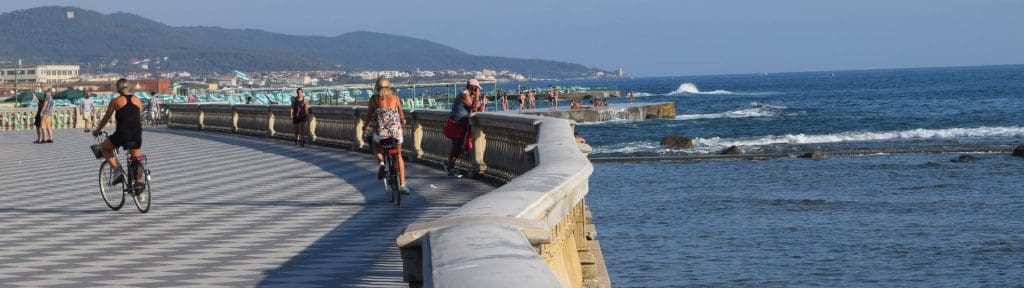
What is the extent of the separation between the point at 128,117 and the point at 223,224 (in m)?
2.75

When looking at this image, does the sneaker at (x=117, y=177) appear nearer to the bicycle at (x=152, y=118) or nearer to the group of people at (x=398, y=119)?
the group of people at (x=398, y=119)

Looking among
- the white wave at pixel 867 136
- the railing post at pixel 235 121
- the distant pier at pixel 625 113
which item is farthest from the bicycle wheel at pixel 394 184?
the distant pier at pixel 625 113

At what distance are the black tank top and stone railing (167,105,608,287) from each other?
12.3 ft

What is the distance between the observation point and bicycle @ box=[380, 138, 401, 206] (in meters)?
15.5

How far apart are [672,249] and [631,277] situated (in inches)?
123

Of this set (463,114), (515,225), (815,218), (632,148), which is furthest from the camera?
(632,148)

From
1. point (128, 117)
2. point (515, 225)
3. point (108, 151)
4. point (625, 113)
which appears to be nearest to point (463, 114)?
point (128, 117)

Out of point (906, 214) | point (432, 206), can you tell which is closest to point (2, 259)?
point (432, 206)

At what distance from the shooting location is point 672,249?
22969mm

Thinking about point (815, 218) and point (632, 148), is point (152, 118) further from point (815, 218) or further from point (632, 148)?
point (815, 218)

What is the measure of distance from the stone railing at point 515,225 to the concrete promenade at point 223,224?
2.34ft

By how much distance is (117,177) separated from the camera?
15.5 m

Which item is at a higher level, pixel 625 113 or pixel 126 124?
pixel 126 124

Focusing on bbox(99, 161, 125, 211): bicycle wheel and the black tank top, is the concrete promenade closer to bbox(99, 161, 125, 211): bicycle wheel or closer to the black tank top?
bbox(99, 161, 125, 211): bicycle wheel
